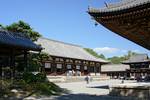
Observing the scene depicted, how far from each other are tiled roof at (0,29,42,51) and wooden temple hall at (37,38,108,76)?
17696 millimetres

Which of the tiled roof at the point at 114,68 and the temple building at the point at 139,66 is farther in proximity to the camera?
the tiled roof at the point at 114,68

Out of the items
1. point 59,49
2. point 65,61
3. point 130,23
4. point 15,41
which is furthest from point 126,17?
point 59,49

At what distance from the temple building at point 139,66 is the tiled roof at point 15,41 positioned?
129ft

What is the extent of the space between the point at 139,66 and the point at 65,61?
22.7 metres

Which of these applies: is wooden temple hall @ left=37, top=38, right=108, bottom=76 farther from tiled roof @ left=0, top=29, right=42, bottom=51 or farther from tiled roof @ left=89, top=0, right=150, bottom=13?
tiled roof @ left=89, top=0, right=150, bottom=13

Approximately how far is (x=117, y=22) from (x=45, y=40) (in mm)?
40790

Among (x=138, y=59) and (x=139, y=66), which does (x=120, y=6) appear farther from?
(x=139, y=66)

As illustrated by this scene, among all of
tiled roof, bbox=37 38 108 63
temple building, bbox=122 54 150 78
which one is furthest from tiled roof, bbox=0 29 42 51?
temple building, bbox=122 54 150 78

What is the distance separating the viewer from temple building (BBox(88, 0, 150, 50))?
11250 millimetres

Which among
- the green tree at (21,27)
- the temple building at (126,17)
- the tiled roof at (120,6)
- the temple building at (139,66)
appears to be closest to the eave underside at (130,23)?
the temple building at (126,17)

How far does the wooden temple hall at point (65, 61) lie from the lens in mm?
46500

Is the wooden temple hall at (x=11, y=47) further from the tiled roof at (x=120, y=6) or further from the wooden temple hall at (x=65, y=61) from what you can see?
the wooden temple hall at (x=65, y=61)

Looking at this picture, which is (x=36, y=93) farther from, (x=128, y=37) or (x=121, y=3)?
(x=121, y=3)

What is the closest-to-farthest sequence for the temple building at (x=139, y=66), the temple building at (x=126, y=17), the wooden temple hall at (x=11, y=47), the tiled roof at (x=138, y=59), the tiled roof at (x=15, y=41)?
the temple building at (x=126, y=17)
the tiled roof at (x=15, y=41)
the wooden temple hall at (x=11, y=47)
the temple building at (x=139, y=66)
the tiled roof at (x=138, y=59)
